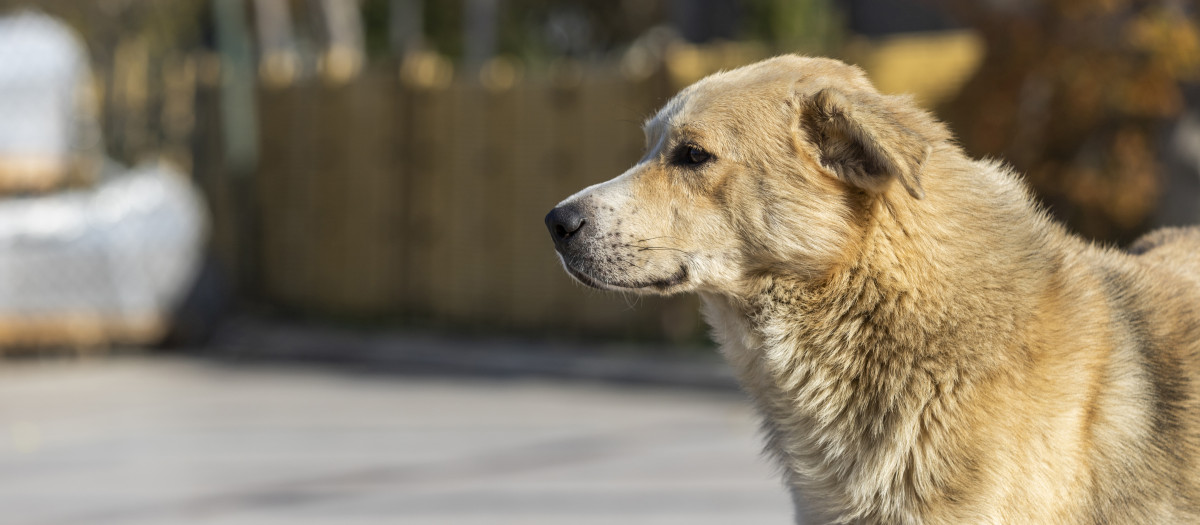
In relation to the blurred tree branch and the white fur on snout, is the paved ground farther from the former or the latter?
the white fur on snout

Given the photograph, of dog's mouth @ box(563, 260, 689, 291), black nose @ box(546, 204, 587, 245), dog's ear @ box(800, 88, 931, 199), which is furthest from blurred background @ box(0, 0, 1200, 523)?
dog's ear @ box(800, 88, 931, 199)

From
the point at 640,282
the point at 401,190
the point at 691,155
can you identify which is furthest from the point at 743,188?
the point at 401,190

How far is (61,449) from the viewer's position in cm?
962

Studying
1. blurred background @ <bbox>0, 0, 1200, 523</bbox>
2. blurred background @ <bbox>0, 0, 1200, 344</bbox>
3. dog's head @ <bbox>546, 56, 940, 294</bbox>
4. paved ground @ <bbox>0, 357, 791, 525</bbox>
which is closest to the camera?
dog's head @ <bbox>546, 56, 940, 294</bbox>

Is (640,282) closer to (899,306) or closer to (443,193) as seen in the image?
(899,306)

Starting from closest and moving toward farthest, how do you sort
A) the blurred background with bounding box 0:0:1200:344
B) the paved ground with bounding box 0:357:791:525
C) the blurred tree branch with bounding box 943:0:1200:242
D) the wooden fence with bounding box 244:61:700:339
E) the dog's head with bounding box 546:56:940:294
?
the dog's head with bounding box 546:56:940:294
the paved ground with bounding box 0:357:791:525
the blurred tree branch with bounding box 943:0:1200:242
the blurred background with bounding box 0:0:1200:344
the wooden fence with bounding box 244:61:700:339

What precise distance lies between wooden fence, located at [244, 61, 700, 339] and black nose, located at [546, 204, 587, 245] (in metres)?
9.21

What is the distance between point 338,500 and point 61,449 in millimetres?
2894

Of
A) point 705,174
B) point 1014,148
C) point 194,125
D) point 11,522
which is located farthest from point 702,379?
point 194,125

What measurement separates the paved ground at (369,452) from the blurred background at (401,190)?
0.29ft

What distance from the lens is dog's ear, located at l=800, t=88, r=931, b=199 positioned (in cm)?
357

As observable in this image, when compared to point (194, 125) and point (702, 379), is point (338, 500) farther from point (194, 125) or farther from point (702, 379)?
point (194, 125)

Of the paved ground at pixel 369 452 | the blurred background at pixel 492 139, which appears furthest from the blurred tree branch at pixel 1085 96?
the paved ground at pixel 369 452

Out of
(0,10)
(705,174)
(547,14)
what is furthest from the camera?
(547,14)
